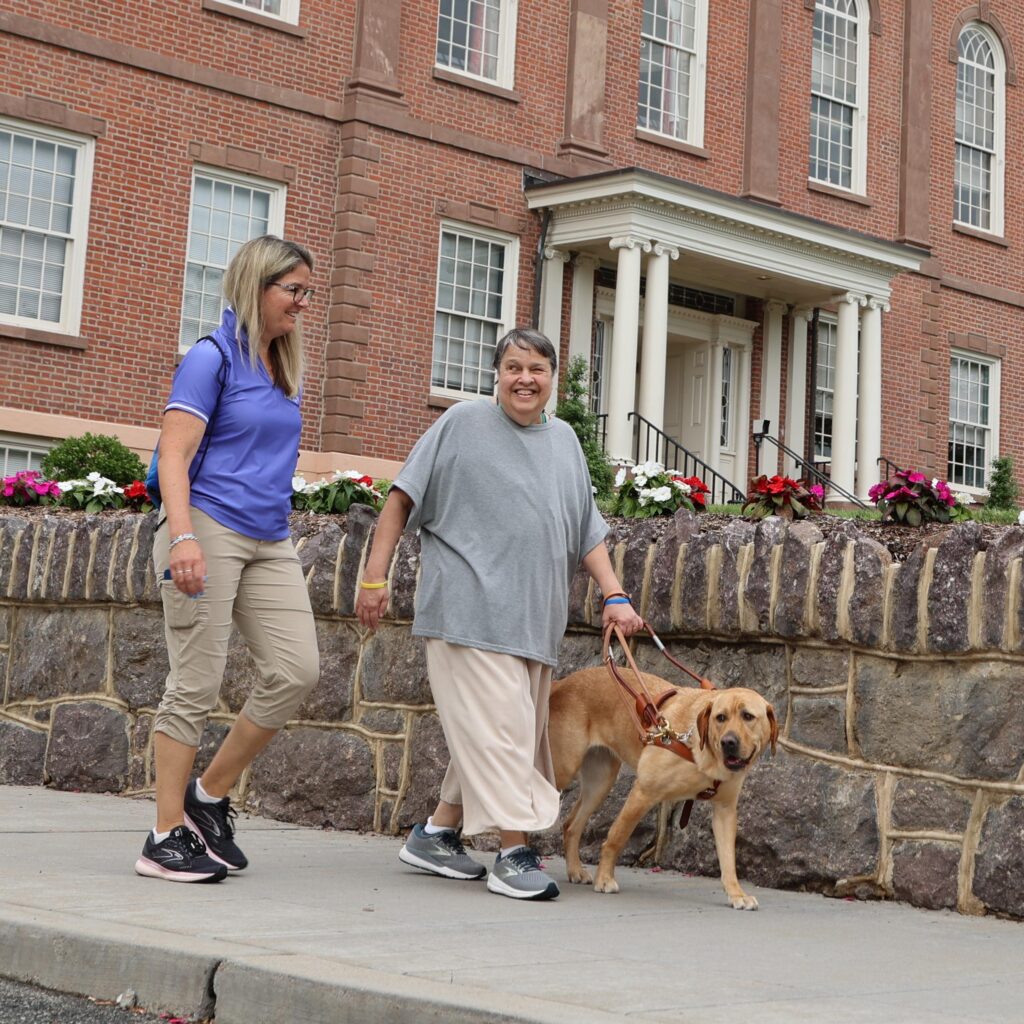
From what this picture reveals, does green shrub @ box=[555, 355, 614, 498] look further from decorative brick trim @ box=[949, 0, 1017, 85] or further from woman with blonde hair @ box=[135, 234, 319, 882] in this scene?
woman with blonde hair @ box=[135, 234, 319, 882]

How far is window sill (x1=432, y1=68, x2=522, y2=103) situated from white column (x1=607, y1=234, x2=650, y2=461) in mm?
2344

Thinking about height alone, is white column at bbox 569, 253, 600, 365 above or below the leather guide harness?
above

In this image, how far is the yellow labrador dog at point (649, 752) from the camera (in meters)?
5.45

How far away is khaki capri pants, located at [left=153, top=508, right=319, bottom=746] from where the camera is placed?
568 centimetres

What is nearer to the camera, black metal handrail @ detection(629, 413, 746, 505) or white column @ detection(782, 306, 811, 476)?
black metal handrail @ detection(629, 413, 746, 505)

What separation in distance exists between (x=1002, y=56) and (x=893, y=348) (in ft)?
18.5

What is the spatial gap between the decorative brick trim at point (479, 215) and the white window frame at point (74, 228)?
168 inches

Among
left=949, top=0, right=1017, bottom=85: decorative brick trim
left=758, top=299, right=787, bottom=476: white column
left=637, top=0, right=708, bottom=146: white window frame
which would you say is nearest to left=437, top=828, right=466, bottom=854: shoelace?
left=758, top=299, right=787, bottom=476: white column

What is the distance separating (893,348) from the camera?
79.8ft

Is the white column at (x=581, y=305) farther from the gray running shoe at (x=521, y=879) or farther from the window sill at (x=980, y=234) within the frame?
the gray running shoe at (x=521, y=879)

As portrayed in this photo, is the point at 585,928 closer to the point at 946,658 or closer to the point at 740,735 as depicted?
the point at 740,735

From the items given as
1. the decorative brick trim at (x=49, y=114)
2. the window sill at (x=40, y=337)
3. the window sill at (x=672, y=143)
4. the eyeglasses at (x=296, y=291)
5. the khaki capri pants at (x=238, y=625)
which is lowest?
the khaki capri pants at (x=238, y=625)

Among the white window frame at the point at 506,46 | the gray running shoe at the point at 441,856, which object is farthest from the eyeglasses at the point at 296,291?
the white window frame at the point at 506,46

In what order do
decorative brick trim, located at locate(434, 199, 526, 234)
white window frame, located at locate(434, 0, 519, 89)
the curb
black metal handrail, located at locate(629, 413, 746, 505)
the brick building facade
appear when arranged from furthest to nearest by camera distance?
white window frame, located at locate(434, 0, 519, 89) < decorative brick trim, located at locate(434, 199, 526, 234) < black metal handrail, located at locate(629, 413, 746, 505) < the brick building facade < the curb
